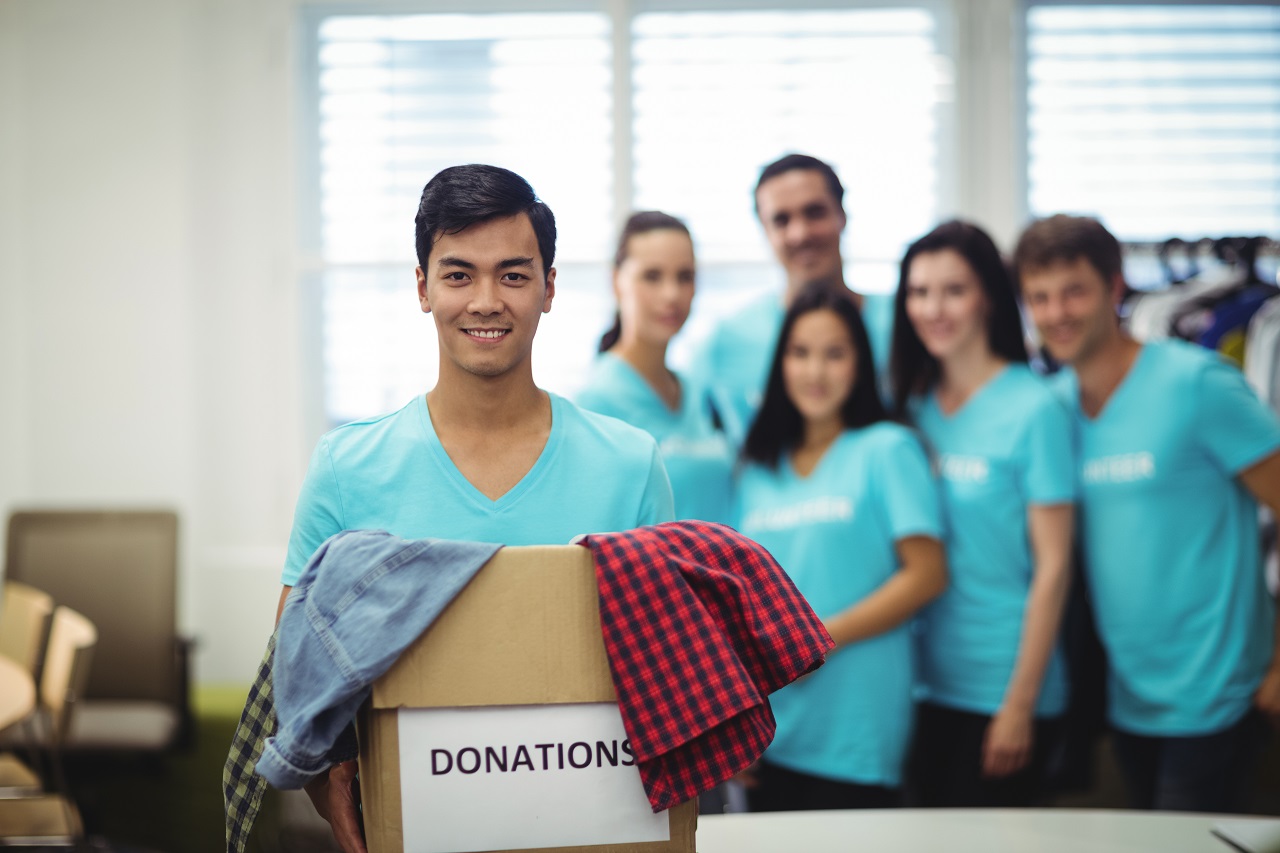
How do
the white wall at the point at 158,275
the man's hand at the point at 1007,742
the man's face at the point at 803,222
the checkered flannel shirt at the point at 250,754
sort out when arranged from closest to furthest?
the checkered flannel shirt at the point at 250,754
the man's hand at the point at 1007,742
the man's face at the point at 803,222
the white wall at the point at 158,275

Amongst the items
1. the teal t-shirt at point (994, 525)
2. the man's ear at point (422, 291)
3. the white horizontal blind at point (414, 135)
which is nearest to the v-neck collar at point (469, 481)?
the man's ear at point (422, 291)

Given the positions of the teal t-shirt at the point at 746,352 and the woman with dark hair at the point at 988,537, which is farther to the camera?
the teal t-shirt at the point at 746,352

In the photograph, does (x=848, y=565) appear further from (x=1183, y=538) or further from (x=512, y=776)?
(x=512, y=776)

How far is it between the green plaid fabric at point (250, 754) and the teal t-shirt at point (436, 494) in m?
0.12

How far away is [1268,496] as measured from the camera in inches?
80.3

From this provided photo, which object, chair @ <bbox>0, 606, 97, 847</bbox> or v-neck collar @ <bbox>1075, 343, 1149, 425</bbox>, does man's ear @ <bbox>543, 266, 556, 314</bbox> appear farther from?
chair @ <bbox>0, 606, 97, 847</bbox>

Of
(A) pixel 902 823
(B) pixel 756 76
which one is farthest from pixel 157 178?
(A) pixel 902 823

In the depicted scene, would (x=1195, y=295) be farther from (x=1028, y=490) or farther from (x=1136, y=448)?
(x=1028, y=490)

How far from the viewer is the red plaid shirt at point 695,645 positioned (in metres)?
0.94

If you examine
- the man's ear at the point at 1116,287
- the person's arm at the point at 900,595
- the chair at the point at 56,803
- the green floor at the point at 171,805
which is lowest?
the green floor at the point at 171,805

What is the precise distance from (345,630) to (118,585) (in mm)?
2757

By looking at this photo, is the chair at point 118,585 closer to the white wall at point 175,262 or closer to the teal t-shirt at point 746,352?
the white wall at point 175,262

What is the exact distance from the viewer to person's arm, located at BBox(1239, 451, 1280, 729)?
2029mm

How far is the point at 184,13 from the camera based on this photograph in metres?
3.61
